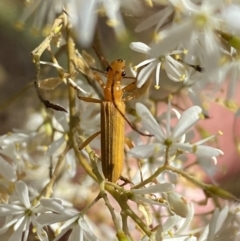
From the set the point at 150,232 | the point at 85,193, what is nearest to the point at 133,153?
the point at 150,232

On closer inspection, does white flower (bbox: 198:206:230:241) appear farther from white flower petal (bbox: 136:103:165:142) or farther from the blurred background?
the blurred background

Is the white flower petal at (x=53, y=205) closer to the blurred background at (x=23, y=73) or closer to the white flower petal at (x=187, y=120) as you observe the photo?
the white flower petal at (x=187, y=120)

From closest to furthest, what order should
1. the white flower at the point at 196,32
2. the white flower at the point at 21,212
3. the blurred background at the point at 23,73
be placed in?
the white flower at the point at 196,32, the white flower at the point at 21,212, the blurred background at the point at 23,73

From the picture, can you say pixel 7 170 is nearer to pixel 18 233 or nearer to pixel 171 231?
pixel 18 233

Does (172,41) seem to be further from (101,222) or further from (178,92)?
(101,222)

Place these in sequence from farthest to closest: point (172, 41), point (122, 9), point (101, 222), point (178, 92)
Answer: point (101, 222) → point (178, 92) → point (122, 9) → point (172, 41)

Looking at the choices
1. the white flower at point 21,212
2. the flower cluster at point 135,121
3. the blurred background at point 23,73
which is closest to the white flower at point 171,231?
the flower cluster at point 135,121

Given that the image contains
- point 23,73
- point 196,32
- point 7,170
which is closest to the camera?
point 196,32

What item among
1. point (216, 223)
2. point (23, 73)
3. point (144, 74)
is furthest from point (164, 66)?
point (23, 73)

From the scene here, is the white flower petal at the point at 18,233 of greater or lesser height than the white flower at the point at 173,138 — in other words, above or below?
below
